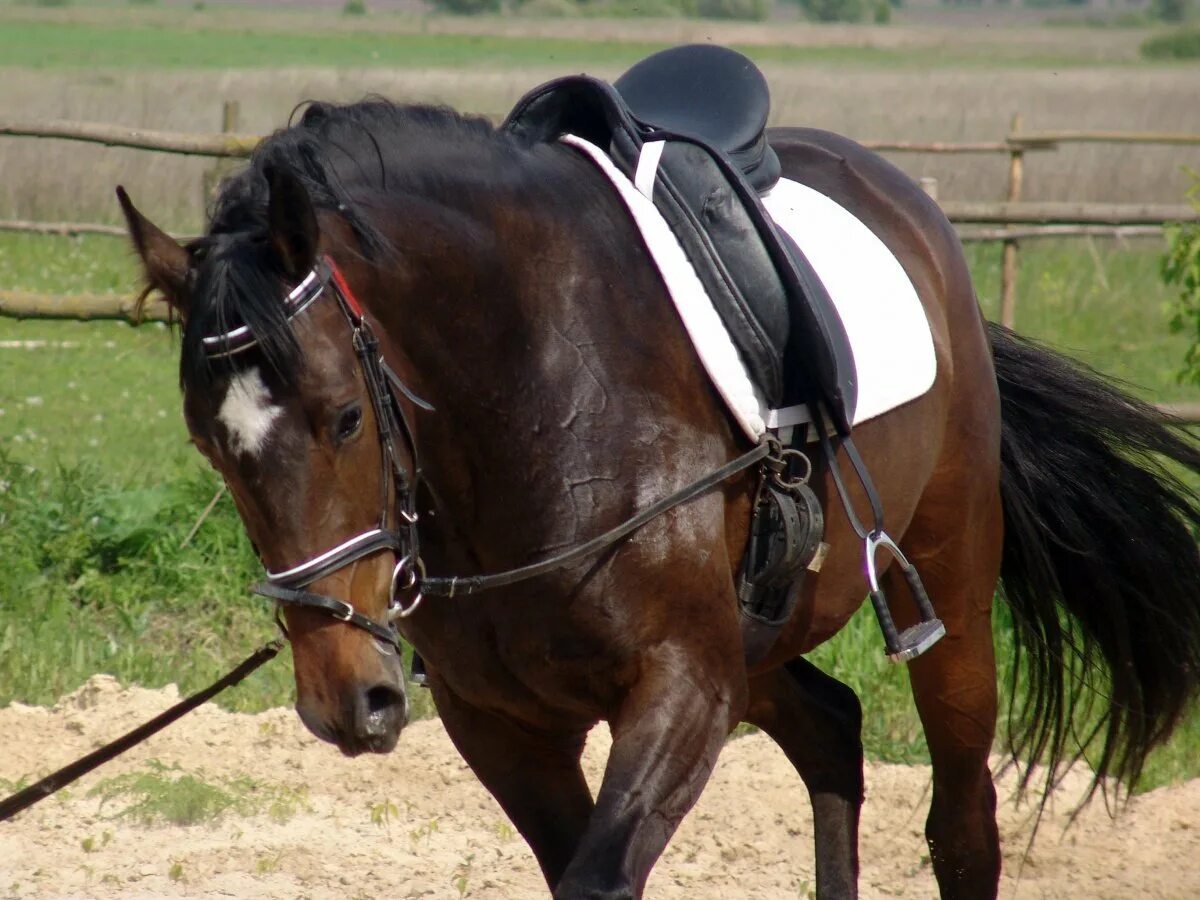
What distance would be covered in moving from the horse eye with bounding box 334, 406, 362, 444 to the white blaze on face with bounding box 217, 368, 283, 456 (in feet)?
0.30

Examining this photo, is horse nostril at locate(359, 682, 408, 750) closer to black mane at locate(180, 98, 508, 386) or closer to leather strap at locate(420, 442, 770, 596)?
leather strap at locate(420, 442, 770, 596)

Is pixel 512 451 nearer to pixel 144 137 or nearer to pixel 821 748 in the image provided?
pixel 821 748

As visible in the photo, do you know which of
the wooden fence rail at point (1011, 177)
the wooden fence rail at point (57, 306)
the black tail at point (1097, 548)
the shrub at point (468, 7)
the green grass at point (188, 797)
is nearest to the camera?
the black tail at point (1097, 548)

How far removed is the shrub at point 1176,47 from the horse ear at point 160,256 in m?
43.1

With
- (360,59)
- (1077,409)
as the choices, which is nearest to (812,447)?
(1077,409)

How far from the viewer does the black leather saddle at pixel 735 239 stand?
8.55 ft

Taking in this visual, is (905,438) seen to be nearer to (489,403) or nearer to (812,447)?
(812,447)

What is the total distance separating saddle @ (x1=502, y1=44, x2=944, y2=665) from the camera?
2.61 m

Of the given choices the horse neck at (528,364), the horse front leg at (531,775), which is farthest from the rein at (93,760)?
the horse neck at (528,364)

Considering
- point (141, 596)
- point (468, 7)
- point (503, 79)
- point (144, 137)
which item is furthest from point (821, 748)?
point (468, 7)

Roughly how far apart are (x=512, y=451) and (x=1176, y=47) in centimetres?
4332

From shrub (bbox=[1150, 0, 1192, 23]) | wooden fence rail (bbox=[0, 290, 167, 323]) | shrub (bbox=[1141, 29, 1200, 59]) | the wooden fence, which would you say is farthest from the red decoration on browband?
shrub (bbox=[1150, 0, 1192, 23])

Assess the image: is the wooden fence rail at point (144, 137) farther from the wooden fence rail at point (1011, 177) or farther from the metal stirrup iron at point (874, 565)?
the metal stirrup iron at point (874, 565)

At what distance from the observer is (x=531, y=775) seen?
9.09 feet
